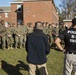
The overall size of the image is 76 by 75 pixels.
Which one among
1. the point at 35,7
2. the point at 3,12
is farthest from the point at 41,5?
the point at 3,12

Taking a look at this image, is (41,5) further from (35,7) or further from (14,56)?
(14,56)

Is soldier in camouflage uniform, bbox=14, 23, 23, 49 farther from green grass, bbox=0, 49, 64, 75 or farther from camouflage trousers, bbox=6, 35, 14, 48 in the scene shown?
green grass, bbox=0, 49, 64, 75

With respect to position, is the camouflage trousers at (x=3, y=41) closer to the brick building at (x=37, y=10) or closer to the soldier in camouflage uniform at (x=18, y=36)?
the soldier in camouflage uniform at (x=18, y=36)

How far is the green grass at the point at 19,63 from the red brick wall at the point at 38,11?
38.7 metres

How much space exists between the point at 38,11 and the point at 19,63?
43164 millimetres

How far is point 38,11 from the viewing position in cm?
5462

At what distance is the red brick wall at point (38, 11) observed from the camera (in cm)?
5406

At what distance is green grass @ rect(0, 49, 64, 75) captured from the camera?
10298mm

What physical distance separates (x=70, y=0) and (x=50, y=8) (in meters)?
23.8

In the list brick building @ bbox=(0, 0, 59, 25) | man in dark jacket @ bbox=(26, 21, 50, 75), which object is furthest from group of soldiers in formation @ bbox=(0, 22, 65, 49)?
brick building @ bbox=(0, 0, 59, 25)

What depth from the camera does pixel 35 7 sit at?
54.4 meters

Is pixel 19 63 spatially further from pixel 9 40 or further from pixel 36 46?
pixel 36 46

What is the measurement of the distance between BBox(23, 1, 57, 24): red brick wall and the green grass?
38677 mm

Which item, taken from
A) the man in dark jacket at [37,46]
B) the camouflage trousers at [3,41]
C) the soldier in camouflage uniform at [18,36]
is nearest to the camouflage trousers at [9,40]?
the camouflage trousers at [3,41]
